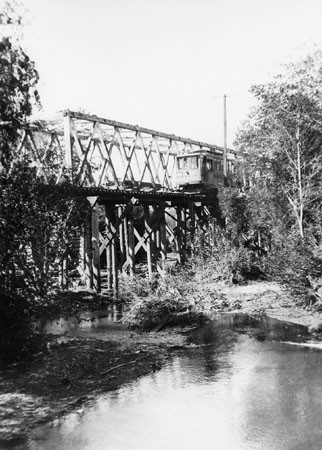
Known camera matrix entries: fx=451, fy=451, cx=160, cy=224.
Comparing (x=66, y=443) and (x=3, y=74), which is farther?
(x=3, y=74)

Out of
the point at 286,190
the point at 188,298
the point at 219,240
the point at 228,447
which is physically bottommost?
the point at 228,447

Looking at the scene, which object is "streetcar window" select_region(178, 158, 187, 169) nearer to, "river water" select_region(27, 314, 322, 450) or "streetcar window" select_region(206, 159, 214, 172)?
"streetcar window" select_region(206, 159, 214, 172)

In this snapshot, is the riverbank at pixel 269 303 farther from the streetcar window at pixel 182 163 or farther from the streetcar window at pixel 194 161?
the streetcar window at pixel 182 163

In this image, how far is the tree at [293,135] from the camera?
65.1ft

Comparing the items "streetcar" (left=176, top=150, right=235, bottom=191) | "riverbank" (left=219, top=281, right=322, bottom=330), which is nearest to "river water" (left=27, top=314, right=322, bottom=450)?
"riverbank" (left=219, top=281, right=322, bottom=330)

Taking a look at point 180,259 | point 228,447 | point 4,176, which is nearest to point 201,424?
point 228,447

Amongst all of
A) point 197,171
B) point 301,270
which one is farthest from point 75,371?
point 197,171

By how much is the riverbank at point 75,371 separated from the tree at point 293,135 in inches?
269

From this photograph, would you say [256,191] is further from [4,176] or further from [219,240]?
[4,176]

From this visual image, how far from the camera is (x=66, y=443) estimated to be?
6.80 meters

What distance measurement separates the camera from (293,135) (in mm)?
20844

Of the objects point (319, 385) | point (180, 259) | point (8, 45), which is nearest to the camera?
point (8, 45)

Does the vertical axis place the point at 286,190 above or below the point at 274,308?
above

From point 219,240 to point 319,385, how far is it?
14064 millimetres
